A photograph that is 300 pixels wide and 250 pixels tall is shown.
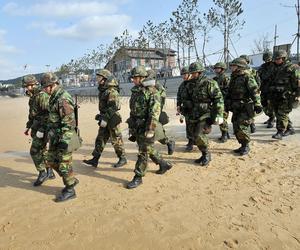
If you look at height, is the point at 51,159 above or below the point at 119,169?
above

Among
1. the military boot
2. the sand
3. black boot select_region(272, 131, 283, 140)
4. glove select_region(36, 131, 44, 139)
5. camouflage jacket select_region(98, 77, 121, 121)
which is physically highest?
Result: camouflage jacket select_region(98, 77, 121, 121)

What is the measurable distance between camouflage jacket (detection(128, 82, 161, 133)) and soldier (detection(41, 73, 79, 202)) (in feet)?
3.38

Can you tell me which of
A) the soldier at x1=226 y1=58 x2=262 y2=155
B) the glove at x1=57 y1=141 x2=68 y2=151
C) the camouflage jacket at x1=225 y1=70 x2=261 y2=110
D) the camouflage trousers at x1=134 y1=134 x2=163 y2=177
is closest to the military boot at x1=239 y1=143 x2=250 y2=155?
the soldier at x1=226 y1=58 x2=262 y2=155

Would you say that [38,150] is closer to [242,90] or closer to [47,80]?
[47,80]

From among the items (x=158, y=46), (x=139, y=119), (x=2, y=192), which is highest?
(x=158, y=46)

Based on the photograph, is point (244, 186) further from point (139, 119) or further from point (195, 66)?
point (195, 66)

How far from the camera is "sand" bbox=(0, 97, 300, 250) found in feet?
12.7

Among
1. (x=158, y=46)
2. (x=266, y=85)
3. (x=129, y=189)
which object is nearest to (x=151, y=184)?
(x=129, y=189)

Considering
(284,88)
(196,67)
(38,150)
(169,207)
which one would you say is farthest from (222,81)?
(38,150)

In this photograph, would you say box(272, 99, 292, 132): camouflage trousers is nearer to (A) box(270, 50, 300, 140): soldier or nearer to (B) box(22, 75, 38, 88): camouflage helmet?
(A) box(270, 50, 300, 140): soldier

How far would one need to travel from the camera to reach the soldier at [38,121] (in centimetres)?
563

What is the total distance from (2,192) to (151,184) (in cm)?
256

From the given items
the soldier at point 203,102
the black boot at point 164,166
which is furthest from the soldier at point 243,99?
the black boot at point 164,166

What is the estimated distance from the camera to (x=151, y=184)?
5.62m
